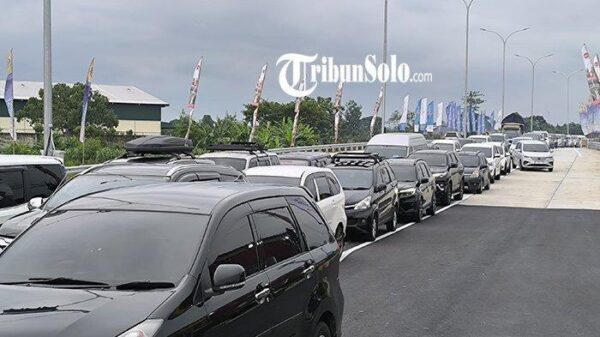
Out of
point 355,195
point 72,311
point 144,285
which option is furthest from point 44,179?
point 72,311

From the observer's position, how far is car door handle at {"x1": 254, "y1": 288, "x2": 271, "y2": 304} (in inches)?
208

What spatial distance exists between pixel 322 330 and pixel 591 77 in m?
74.5

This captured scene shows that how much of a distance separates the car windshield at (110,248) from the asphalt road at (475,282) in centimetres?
386

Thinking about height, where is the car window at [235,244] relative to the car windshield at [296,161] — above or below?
above

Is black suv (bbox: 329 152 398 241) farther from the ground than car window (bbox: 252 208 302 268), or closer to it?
closer to it

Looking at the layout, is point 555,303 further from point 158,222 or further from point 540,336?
point 158,222

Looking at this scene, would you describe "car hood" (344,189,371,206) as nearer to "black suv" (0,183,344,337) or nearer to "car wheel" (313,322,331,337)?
"car wheel" (313,322,331,337)

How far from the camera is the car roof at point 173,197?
5.42m

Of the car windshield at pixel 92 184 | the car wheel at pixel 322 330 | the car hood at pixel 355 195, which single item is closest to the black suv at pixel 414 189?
the car hood at pixel 355 195

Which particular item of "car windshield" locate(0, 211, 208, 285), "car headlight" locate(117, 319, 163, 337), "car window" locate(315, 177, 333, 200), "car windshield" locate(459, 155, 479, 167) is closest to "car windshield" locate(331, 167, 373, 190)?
"car window" locate(315, 177, 333, 200)

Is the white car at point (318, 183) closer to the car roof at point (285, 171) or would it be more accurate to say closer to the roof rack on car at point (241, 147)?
the car roof at point (285, 171)

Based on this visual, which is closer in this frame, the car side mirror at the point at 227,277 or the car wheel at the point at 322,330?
the car side mirror at the point at 227,277

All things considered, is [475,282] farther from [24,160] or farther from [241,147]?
[241,147]

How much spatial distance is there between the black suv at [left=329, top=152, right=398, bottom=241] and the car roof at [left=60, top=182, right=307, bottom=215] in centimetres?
1087
